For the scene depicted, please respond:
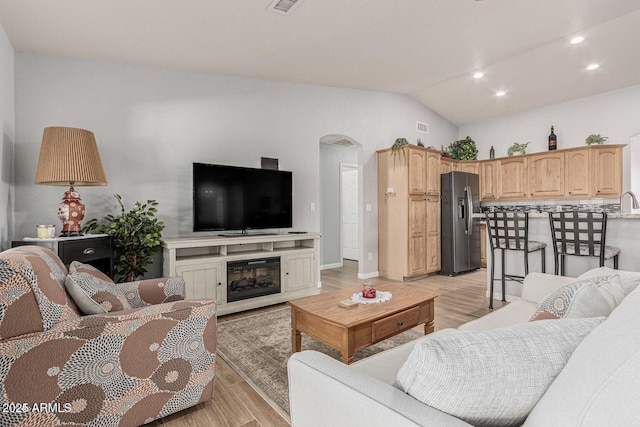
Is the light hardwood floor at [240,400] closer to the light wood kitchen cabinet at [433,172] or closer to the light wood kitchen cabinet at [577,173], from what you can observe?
the light wood kitchen cabinet at [433,172]

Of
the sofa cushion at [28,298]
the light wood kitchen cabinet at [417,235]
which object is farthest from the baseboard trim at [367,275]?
the sofa cushion at [28,298]

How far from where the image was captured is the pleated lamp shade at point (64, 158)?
2572 millimetres

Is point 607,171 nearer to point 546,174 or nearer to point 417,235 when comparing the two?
point 546,174

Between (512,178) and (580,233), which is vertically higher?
(512,178)

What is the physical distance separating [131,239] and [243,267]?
1.12m

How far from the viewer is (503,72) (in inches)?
191

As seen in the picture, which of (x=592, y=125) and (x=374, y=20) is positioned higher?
(x=374, y=20)

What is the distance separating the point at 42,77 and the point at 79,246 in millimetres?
1772

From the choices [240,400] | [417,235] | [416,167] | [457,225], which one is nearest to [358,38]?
[416,167]

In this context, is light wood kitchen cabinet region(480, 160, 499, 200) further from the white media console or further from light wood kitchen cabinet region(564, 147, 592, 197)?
the white media console

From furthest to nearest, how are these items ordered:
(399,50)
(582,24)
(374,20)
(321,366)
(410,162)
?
(410,162)
(399,50)
(582,24)
(374,20)
(321,366)

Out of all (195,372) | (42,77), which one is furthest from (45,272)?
(42,77)

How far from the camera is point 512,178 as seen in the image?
612cm

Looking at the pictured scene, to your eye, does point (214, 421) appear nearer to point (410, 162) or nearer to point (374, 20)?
point (374, 20)
